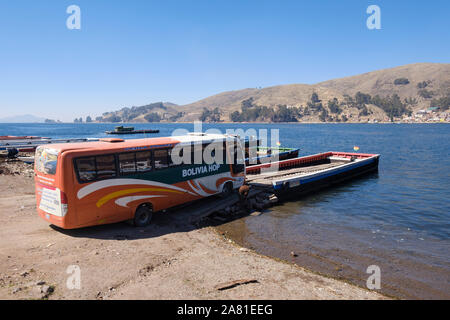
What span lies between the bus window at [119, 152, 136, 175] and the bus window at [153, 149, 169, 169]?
1050 millimetres

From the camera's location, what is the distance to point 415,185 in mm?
27359

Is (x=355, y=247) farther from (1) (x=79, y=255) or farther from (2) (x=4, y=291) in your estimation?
(2) (x=4, y=291)

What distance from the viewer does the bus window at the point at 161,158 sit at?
1316cm

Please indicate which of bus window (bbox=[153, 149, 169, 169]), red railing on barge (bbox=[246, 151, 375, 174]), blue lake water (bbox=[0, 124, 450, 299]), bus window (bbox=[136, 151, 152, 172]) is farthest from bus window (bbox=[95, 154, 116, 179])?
red railing on barge (bbox=[246, 151, 375, 174])

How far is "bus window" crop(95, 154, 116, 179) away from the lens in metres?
11.3

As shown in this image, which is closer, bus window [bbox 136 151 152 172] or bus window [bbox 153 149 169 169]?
bus window [bbox 136 151 152 172]

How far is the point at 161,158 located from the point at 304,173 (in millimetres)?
15008

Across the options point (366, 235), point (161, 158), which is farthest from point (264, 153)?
point (161, 158)

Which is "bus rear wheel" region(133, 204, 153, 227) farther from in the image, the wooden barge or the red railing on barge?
the red railing on barge

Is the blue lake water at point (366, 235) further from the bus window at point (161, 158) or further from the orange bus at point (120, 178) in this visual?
the bus window at point (161, 158)

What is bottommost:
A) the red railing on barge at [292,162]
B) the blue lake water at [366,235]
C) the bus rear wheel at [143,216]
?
the blue lake water at [366,235]

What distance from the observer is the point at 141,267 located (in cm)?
903

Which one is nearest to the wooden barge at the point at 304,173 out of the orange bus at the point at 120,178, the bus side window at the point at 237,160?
the bus side window at the point at 237,160

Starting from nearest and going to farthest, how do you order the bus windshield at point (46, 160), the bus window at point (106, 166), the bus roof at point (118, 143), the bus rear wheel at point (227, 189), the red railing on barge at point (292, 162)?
the bus windshield at point (46, 160) → the bus roof at point (118, 143) → the bus window at point (106, 166) → the bus rear wheel at point (227, 189) → the red railing on barge at point (292, 162)
